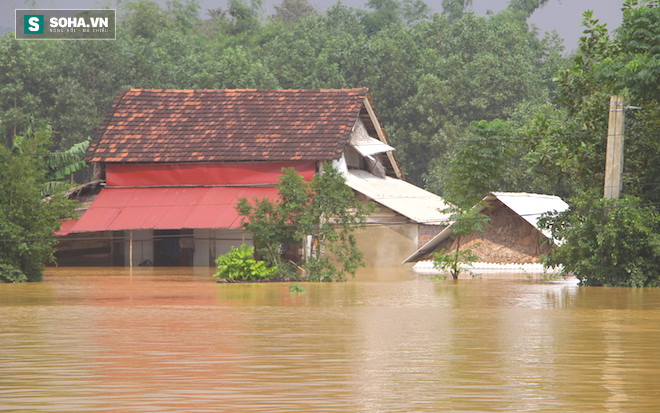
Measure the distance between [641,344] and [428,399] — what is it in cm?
552

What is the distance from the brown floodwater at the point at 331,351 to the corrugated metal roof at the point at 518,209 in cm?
827

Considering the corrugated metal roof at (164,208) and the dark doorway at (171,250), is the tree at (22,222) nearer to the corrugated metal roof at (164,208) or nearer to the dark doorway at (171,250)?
the corrugated metal roof at (164,208)

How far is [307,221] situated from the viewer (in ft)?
100

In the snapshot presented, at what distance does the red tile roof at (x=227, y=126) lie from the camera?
37562mm

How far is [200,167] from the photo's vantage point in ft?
125

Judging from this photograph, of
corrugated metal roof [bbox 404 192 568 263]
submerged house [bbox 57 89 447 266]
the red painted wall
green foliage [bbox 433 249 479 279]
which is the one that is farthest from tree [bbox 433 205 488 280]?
the red painted wall

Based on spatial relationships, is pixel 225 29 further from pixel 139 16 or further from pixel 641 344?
pixel 641 344

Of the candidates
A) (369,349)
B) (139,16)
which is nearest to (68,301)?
(369,349)

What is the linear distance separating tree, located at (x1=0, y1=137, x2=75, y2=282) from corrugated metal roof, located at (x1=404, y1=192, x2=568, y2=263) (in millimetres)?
11691

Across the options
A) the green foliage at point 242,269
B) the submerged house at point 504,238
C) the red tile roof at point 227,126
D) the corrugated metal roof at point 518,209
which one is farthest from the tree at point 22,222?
the submerged house at point 504,238

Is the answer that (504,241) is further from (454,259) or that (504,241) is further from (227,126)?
(227,126)

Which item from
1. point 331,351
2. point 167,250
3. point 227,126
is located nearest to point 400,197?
point 227,126

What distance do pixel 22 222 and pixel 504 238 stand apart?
1480 centimetres

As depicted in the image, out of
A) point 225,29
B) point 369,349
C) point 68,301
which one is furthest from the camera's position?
point 225,29
